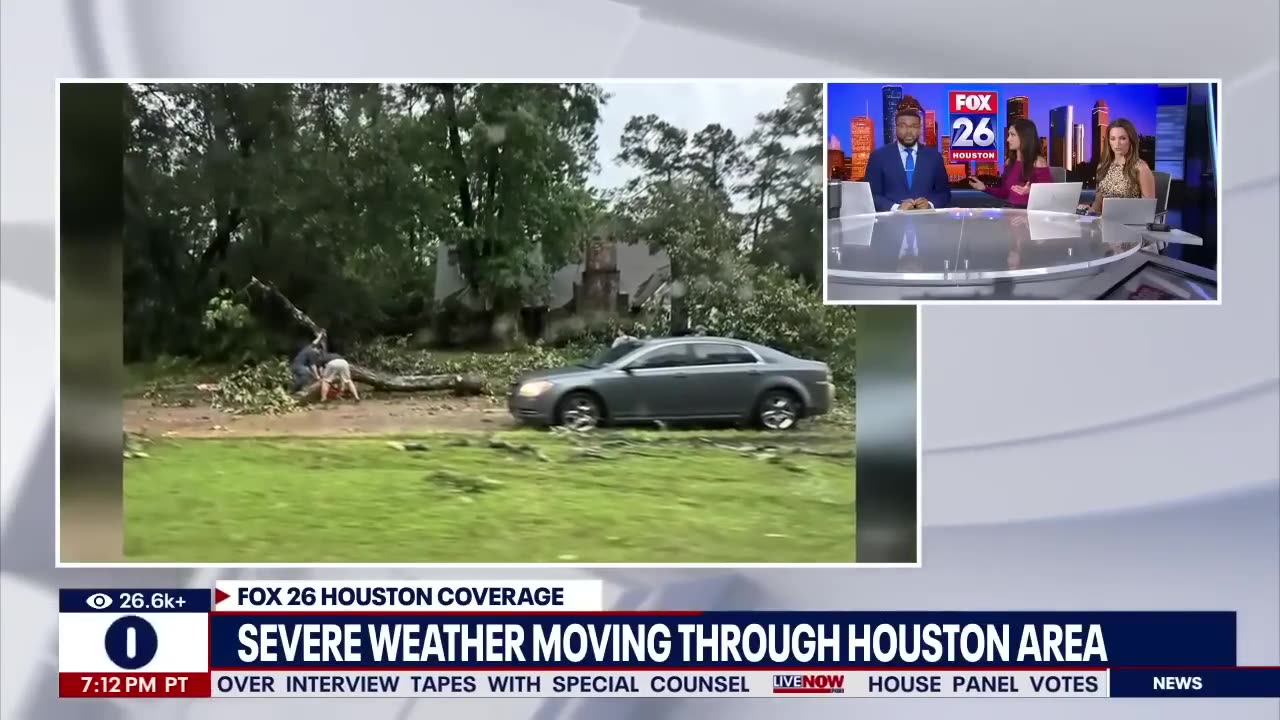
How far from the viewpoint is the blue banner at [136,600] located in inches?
152

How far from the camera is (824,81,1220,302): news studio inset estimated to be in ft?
12.6

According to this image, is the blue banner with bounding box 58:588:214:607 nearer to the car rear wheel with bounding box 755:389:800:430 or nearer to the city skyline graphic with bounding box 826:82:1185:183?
the car rear wheel with bounding box 755:389:800:430

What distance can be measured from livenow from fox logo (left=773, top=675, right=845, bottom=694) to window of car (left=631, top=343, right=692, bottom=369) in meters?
1.54

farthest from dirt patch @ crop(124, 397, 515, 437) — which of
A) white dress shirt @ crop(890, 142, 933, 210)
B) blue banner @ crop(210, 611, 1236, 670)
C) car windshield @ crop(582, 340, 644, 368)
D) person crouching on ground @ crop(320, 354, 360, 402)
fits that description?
white dress shirt @ crop(890, 142, 933, 210)

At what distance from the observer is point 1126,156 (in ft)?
12.7

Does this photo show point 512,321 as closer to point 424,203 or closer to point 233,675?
point 424,203

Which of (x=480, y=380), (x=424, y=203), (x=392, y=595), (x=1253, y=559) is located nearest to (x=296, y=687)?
(x=392, y=595)

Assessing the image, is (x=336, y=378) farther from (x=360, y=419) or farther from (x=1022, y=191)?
(x=1022, y=191)

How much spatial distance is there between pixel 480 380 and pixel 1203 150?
3.58 meters

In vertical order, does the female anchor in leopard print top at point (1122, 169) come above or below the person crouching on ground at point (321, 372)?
above

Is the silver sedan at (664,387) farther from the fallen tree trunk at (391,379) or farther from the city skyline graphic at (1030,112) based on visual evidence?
the city skyline graphic at (1030,112)

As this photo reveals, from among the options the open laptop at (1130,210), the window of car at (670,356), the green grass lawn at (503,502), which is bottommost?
the green grass lawn at (503,502)

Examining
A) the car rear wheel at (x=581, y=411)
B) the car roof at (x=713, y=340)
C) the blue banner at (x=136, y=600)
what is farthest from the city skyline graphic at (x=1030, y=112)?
the blue banner at (x=136, y=600)

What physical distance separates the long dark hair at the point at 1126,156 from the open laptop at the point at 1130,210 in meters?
0.09
